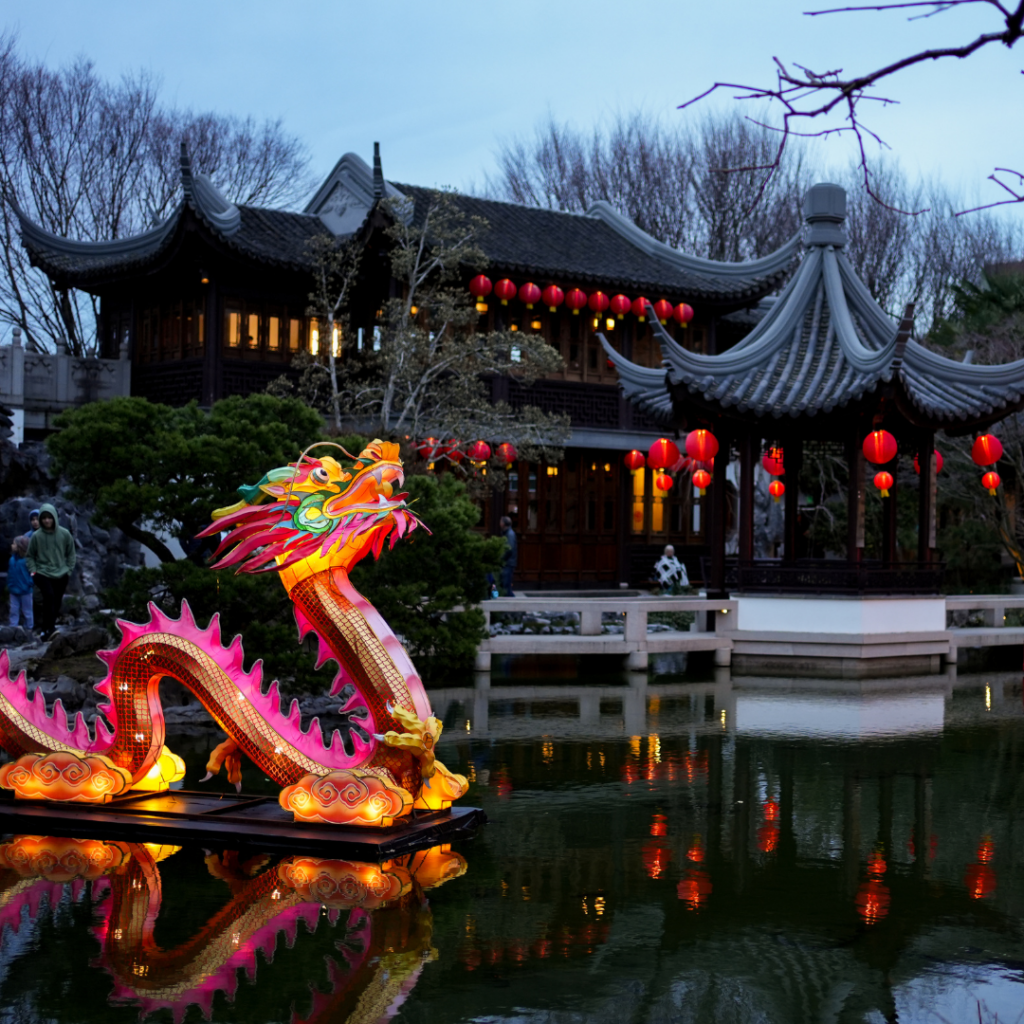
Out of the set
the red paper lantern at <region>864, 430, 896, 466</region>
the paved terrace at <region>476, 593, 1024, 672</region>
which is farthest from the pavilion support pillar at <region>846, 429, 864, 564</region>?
the paved terrace at <region>476, 593, 1024, 672</region>

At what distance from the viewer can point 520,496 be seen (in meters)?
22.8

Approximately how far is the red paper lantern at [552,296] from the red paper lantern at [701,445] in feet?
23.4

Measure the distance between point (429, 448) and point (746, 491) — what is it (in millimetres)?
5028

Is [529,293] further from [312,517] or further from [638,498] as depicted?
[312,517]

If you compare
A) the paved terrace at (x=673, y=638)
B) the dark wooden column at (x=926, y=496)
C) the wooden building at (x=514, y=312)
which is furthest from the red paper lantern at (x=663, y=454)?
the wooden building at (x=514, y=312)

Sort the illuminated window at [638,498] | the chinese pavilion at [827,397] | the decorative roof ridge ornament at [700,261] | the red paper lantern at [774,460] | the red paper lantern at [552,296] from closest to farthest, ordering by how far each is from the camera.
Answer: the chinese pavilion at [827,397] → the red paper lantern at [774,460] → the red paper lantern at [552,296] → the decorative roof ridge ornament at [700,261] → the illuminated window at [638,498]

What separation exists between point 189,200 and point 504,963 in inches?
664

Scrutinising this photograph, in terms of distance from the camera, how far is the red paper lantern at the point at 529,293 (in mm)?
21641

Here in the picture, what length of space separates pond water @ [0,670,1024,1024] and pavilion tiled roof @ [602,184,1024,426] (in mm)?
6861

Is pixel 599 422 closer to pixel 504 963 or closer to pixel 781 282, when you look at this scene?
pixel 781 282

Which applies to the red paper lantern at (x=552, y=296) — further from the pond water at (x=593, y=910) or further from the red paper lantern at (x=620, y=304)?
the pond water at (x=593, y=910)

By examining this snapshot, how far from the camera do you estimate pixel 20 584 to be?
13914 millimetres

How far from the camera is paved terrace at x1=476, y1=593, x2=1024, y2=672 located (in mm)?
14141

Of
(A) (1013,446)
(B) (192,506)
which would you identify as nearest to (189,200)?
(B) (192,506)
